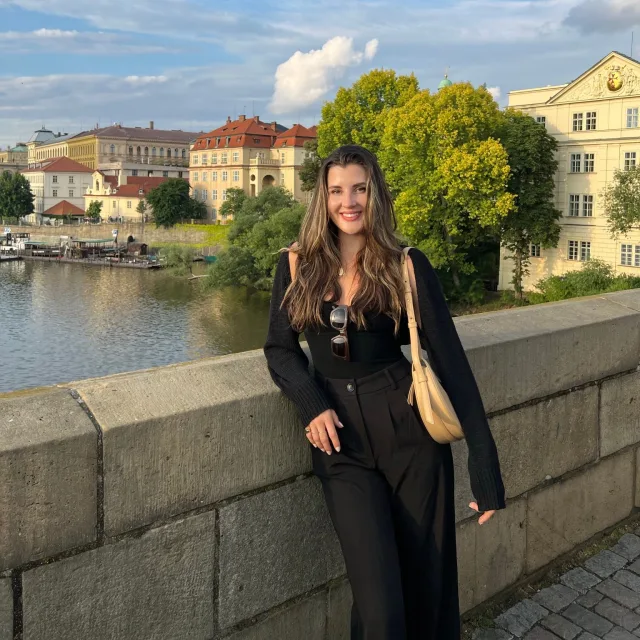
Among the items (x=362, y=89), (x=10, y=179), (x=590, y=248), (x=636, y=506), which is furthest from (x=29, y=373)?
(x=10, y=179)

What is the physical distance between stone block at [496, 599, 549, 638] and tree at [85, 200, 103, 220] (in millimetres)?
110485

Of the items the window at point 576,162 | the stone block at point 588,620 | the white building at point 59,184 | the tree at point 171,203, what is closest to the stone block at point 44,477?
the stone block at point 588,620

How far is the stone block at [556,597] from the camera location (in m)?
A: 3.18

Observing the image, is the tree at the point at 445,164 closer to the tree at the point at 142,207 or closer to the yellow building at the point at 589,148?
the yellow building at the point at 589,148

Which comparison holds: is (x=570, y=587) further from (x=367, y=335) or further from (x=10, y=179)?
(x=10, y=179)

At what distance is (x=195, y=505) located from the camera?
88.0 inches

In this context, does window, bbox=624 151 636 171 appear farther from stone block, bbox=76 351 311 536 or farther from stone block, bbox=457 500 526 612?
stone block, bbox=76 351 311 536

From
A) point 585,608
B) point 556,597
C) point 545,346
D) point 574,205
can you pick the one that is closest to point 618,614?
point 585,608

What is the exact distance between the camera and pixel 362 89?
44.8m

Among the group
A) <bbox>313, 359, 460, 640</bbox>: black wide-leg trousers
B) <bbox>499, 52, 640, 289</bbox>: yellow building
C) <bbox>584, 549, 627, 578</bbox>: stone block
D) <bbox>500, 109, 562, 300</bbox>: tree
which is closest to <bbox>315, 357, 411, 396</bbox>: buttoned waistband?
<bbox>313, 359, 460, 640</bbox>: black wide-leg trousers

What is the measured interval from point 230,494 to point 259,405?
26cm

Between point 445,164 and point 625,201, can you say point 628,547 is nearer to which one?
point 445,164

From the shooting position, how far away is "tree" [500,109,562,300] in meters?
41.5

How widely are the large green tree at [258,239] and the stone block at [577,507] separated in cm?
4266
